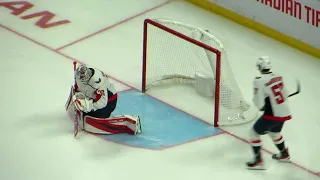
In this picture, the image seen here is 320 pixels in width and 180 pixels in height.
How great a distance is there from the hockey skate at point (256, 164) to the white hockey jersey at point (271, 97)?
386mm

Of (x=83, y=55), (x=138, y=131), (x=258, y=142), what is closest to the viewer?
(x=258, y=142)

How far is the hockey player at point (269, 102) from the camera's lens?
8.36 meters

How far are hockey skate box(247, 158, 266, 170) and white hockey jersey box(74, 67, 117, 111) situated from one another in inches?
49.8

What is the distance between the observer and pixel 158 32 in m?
9.77

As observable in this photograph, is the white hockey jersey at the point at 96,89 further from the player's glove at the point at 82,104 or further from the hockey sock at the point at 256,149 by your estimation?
the hockey sock at the point at 256,149

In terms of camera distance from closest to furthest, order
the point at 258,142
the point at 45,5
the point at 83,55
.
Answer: the point at 258,142 → the point at 83,55 → the point at 45,5

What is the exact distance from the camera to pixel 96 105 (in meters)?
8.95

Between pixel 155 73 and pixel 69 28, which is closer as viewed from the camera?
pixel 155 73

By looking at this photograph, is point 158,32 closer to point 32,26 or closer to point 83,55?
point 83,55

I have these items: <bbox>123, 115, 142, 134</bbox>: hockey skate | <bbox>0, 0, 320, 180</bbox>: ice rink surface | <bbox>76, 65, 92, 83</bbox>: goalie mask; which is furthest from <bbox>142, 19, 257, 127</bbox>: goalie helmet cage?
<bbox>76, 65, 92, 83</bbox>: goalie mask

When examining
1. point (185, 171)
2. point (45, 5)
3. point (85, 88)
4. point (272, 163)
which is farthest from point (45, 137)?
point (45, 5)

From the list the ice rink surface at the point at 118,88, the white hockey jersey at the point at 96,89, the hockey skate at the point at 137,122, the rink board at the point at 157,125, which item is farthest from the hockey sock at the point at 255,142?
the white hockey jersey at the point at 96,89

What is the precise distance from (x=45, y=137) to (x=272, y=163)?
183cm

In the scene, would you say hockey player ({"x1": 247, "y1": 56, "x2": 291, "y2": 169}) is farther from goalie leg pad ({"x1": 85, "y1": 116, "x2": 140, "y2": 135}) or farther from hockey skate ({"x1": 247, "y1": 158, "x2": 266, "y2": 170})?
goalie leg pad ({"x1": 85, "y1": 116, "x2": 140, "y2": 135})
